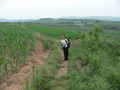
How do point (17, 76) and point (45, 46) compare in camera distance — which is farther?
point (45, 46)

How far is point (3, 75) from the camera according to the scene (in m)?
4.09

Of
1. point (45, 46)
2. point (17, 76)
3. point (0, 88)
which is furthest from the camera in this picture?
point (45, 46)

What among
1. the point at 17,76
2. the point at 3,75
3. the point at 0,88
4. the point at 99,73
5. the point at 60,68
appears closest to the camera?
the point at 0,88

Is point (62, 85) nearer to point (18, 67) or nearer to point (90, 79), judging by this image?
point (90, 79)

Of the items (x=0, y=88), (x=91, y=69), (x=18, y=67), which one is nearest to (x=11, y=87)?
(x=0, y=88)

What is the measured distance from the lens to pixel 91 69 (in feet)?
16.2

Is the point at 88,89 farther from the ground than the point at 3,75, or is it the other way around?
the point at 3,75

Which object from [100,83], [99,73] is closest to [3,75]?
[100,83]

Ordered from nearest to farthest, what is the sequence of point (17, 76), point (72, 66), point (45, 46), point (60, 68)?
point (17, 76), point (72, 66), point (60, 68), point (45, 46)

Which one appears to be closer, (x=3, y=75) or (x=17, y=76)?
(x=3, y=75)

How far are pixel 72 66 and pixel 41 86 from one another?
2.10m

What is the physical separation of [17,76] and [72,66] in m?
2.40

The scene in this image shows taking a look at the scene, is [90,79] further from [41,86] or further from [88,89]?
[41,86]

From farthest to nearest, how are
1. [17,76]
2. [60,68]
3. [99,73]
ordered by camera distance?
[60,68]
[99,73]
[17,76]
